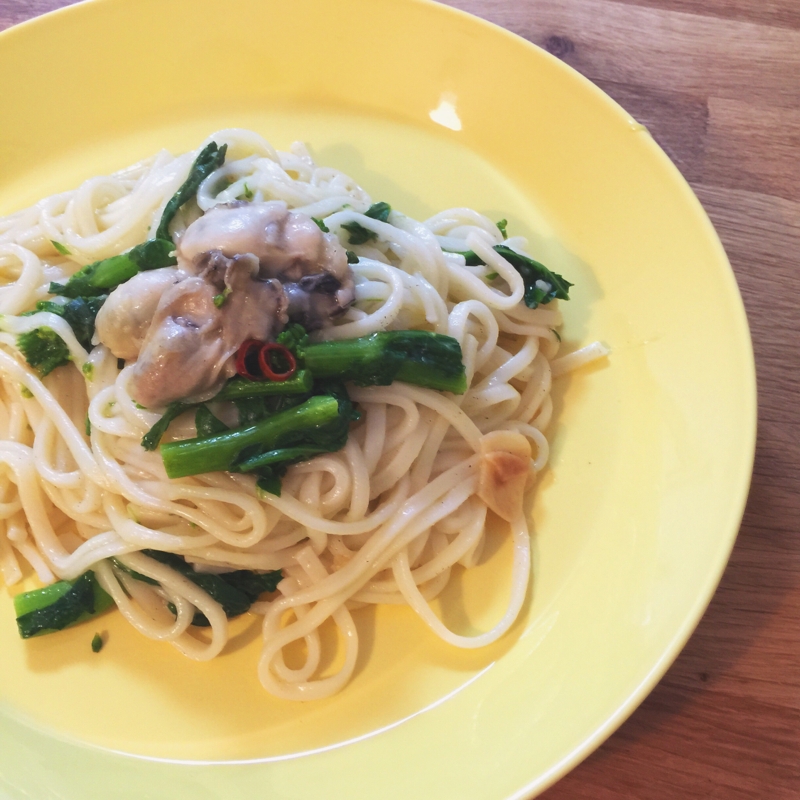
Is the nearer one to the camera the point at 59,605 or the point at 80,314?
the point at 59,605

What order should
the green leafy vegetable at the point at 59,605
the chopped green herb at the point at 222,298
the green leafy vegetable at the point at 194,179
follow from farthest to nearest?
the green leafy vegetable at the point at 194,179
the green leafy vegetable at the point at 59,605
the chopped green herb at the point at 222,298

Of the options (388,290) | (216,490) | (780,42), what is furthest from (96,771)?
(780,42)

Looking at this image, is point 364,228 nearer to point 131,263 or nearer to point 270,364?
point 270,364

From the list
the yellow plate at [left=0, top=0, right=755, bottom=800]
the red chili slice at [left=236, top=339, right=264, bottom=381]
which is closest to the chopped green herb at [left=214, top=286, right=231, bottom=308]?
the red chili slice at [left=236, top=339, right=264, bottom=381]

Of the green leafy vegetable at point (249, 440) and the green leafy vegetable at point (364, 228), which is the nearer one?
the green leafy vegetable at point (249, 440)

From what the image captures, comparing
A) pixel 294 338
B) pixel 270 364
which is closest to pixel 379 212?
pixel 294 338

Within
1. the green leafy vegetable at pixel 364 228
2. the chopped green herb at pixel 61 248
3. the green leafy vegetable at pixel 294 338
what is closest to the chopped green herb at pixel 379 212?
the green leafy vegetable at pixel 364 228

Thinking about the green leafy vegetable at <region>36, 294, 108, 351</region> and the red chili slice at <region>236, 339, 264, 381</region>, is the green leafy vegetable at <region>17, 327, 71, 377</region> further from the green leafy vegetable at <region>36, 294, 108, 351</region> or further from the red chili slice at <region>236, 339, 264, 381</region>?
the red chili slice at <region>236, 339, 264, 381</region>

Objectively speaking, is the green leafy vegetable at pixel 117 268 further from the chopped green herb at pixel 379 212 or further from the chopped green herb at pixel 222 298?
the chopped green herb at pixel 379 212
